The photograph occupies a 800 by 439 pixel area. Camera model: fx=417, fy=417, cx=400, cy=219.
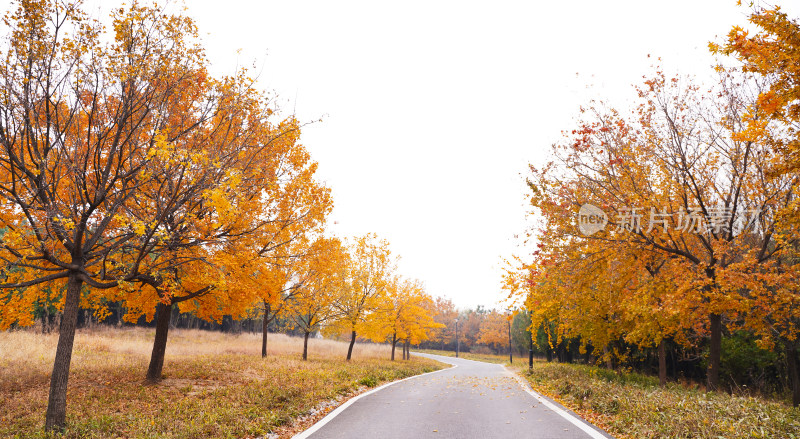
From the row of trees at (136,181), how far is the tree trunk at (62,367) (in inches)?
0.9

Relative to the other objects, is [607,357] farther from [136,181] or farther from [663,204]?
[136,181]

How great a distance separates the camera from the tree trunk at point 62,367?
6.39 meters

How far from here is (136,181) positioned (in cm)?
682

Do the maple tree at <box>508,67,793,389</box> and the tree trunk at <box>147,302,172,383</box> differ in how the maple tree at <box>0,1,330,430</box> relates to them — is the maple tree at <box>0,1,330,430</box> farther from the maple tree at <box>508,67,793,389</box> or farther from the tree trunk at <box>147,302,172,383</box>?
the maple tree at <box>508,67,793,389</box>

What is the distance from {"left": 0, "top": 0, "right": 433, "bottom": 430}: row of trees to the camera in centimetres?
633

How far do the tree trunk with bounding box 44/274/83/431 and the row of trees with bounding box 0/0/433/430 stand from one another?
2 cm

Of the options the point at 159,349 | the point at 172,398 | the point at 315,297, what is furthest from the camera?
the point at 315,297

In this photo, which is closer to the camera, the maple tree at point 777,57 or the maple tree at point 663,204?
the maple tree at point 777,57

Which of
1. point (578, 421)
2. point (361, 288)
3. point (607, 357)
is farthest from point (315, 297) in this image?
point (578, 421)

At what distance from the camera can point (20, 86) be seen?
6.44 m

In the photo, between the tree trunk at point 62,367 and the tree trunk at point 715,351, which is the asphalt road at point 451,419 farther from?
the tree trunk at point 715,351

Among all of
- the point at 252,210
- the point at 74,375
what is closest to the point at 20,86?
the point at 252,210

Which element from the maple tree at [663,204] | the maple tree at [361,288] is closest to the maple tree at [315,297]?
the maple tree at [361,288]

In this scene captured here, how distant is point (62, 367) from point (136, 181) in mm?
3153
